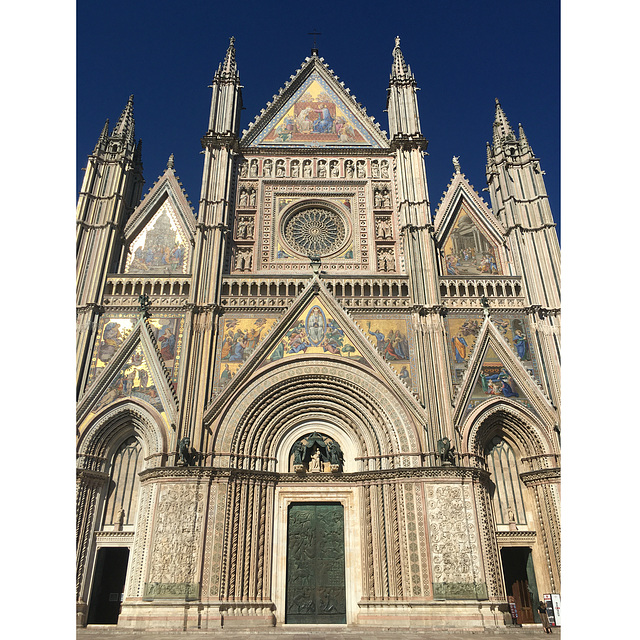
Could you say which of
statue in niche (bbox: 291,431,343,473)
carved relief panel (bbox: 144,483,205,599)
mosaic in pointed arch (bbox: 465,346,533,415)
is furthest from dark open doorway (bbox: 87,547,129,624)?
mosaic in pointed arch (bbox: 465,346,533,415)

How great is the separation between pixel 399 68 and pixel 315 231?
30.5 ft

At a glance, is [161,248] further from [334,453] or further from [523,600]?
[523,600]

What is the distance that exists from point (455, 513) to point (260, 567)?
6.03 meters

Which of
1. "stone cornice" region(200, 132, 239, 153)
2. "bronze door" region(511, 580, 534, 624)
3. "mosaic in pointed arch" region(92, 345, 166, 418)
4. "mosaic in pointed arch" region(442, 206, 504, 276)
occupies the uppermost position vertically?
"stone cornice" region(200, 132, 239, 153)

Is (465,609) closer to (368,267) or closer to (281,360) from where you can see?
(281,360)

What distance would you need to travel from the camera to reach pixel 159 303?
62.7 feet

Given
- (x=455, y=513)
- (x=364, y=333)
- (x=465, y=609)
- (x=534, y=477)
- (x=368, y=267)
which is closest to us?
(x=465, y=609)

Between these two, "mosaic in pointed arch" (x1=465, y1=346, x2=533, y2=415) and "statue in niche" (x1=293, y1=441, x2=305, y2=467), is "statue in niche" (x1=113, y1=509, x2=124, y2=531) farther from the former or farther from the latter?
"mosaic in pointed arch" (x1=465, y1=346, x2=533, y2=415)

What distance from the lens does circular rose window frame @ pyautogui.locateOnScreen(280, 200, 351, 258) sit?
21.1 meters

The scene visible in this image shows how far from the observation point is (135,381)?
17547mm

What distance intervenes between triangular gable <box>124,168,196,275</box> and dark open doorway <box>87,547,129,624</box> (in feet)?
32.5

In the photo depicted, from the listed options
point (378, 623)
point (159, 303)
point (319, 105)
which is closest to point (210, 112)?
point (319, 105)

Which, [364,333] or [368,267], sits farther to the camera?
[368,267]

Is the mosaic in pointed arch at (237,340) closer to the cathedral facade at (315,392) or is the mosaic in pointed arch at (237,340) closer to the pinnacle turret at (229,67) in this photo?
the cathedral facade at (315,392)
